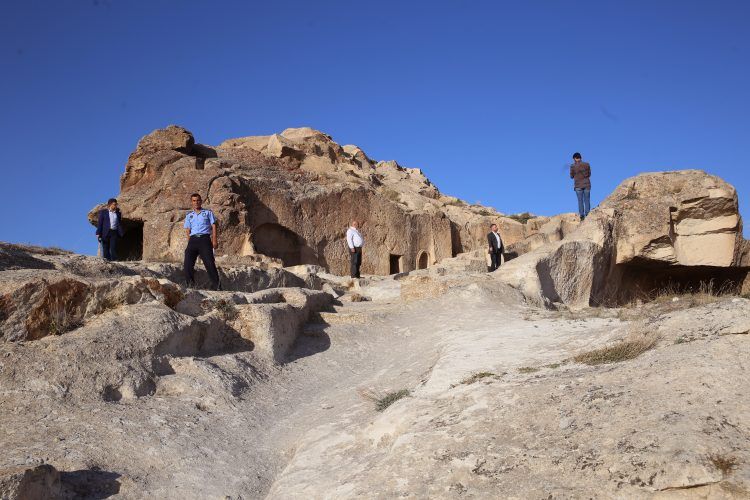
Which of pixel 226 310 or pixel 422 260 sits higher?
pixel 422 260

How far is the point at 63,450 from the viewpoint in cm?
Result: 392

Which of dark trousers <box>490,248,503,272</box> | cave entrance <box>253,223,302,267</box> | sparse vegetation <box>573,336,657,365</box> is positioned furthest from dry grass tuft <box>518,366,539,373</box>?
cave entrance <box>253,223,302,267</box>

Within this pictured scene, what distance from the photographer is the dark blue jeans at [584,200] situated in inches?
551

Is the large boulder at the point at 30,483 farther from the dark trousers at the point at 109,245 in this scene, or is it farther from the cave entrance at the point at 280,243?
the cave entrance at the point at 280,243

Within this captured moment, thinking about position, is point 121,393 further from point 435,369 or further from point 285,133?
point 285,133

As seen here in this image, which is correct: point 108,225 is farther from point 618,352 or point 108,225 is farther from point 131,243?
point 618,352

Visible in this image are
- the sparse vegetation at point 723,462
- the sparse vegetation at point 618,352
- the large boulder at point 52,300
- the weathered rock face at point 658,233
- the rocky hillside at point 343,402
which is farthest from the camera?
the weathered rock face at point 658,233

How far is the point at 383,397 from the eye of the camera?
5117 mm

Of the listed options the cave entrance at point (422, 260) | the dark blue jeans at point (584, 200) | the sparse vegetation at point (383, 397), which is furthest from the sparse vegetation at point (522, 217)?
the sparse vegetation at point (383, 397)

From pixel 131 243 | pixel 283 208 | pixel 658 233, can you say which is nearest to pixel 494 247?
pixel 658 233

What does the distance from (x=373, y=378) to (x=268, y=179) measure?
455 inches

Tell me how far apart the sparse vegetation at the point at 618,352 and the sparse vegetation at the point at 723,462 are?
64.5 inches

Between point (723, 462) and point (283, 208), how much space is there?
1470cm

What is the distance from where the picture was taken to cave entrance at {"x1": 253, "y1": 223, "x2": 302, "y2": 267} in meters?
16.5
